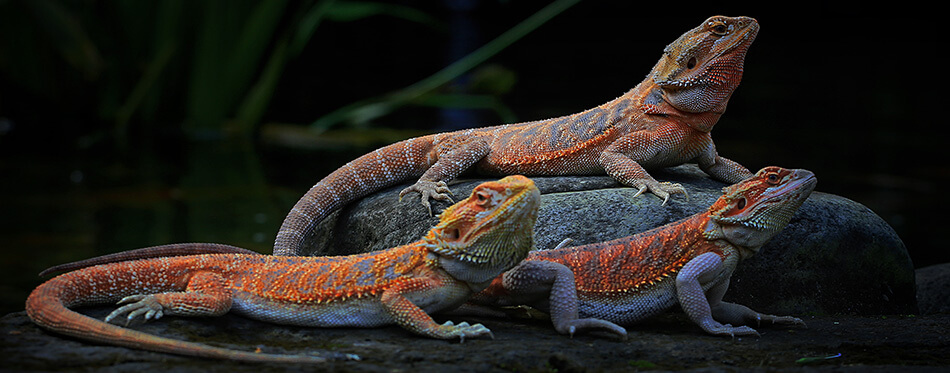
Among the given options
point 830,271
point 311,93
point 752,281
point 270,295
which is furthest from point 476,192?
point 311,93

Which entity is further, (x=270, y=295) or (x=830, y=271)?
(x=830, y=271)

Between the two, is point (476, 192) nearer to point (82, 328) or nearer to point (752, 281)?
point (82, 328)

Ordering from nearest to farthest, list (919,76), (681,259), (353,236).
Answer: (681,259) < (353,236) < (919,76)

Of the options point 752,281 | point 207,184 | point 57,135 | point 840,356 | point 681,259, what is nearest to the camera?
point 840,356

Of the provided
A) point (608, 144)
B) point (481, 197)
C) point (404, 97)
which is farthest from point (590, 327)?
point (404, 97)

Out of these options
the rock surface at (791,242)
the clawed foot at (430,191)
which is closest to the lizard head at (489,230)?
the rock surface at (791,242)

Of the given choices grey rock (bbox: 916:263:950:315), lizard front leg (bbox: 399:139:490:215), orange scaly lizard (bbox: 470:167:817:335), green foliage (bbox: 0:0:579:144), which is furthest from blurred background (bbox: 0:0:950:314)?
orange scaly lizard (bbox: 470:167:817:335)

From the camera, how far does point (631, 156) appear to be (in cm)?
544

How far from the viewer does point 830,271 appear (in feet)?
16.4

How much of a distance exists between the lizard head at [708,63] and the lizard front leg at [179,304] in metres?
2.92

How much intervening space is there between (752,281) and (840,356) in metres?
1.10

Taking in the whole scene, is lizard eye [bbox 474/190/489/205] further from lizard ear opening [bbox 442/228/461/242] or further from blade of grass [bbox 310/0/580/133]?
blade of grass [bbox 310/0/580/133]

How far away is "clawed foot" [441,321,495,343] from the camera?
3779 mm

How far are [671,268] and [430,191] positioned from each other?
5.34ft
